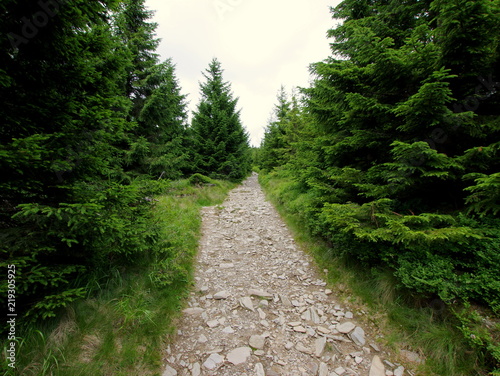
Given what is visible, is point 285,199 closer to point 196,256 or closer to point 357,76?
point 196,256

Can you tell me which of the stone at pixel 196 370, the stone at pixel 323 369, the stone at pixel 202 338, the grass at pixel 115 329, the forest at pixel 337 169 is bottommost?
the stone at pixel 196 370

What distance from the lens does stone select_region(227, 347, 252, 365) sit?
287 cm

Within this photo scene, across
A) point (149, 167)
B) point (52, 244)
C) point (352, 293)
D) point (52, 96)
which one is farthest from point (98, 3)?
point (149, 167)

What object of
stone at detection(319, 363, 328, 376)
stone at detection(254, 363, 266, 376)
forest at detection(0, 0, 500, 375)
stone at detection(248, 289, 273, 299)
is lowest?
stone at detection(254, 363, 266, 376)

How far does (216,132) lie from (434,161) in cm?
1531

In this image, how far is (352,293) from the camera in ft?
13.6

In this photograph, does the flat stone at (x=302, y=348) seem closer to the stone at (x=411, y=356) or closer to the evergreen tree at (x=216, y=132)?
the stone at (x=411, y=356)

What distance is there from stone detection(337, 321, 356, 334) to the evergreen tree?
1427cm

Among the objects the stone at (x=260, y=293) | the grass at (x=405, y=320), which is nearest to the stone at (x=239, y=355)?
the stone at (x=260, y=293)

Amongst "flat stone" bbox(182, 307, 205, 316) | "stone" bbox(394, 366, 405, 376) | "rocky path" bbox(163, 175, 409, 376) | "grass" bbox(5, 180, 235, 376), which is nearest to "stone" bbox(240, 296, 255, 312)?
"rocky path" bbox(163, 175, 409, 376)

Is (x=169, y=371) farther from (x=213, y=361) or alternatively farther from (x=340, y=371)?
(x=340, y=371)

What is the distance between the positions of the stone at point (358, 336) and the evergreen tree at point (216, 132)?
1445 centimetres

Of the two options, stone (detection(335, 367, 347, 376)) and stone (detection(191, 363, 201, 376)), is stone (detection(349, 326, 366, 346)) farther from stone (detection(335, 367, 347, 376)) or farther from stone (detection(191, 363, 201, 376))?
stone (detection(191, 363, 201, 376))

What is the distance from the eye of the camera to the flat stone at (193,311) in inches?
149
